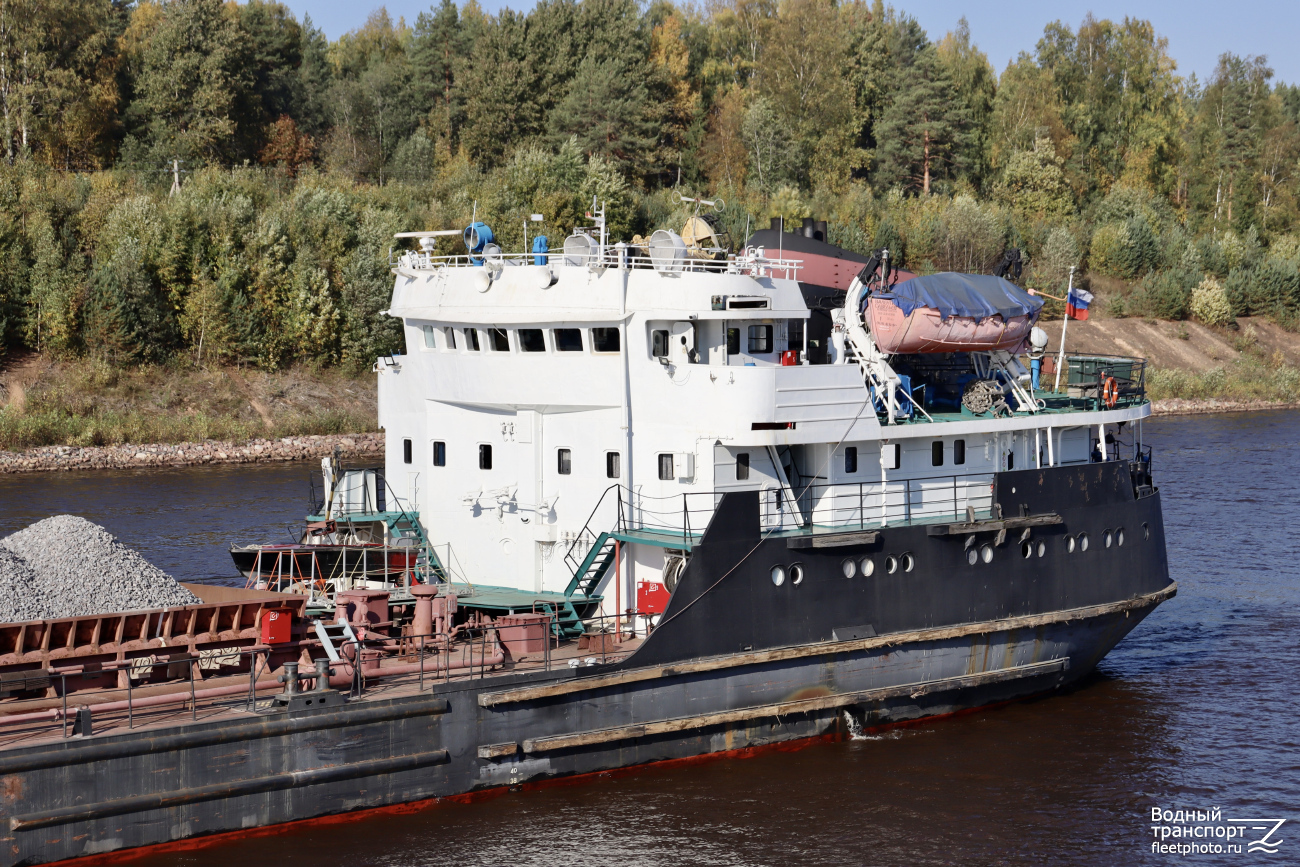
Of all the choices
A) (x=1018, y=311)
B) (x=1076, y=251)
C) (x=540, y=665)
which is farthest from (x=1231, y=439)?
(x=540, y=665)

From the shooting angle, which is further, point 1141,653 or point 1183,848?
A: point 1141,653

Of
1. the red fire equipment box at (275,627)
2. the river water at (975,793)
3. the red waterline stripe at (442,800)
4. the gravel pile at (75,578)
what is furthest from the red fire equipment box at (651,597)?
the gravel pile at (75,578)

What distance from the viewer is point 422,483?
65.8 ft

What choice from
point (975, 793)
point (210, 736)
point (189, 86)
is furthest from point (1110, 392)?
point (189, 86)

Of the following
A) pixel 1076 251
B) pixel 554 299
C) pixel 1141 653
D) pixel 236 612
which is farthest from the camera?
pixel 1076 251

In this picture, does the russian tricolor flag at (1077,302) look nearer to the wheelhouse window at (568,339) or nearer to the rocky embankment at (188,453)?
the wheelhouse window at (568,339)

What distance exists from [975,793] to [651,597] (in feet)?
16.7

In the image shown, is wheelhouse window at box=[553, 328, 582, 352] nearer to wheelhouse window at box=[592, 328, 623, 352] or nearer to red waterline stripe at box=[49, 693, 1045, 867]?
wheelhouse window at box=[592, 328, 623, 352]

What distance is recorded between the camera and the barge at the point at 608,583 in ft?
48.7

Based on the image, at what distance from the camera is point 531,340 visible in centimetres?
1866

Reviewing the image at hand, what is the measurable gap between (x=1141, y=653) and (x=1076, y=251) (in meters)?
57.8

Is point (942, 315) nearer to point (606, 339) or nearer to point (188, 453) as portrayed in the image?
point (606, 339)

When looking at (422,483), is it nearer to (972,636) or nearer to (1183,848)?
(972,636)

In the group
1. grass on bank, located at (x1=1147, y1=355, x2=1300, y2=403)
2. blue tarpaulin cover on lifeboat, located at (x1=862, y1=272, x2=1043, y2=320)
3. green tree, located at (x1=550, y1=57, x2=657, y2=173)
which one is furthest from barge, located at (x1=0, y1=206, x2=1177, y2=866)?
green tree, located at (x1=550, y1=57, x2=657, y2=173)
